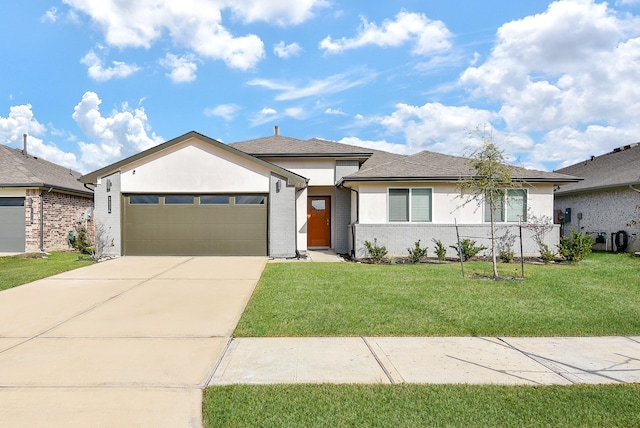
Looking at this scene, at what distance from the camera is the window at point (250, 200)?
13539 mm

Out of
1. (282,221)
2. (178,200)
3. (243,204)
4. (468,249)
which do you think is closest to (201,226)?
(178,200)

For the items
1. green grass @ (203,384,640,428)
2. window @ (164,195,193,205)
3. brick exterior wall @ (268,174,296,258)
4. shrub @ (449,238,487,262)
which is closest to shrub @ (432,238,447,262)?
shrub @ (449,238,487,262)

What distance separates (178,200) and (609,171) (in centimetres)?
2093

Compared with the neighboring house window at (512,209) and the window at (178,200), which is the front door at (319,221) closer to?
the window at (178,200)

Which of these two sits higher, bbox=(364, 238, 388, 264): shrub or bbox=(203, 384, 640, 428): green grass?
bbox=(364, 238, 388, 264): shrub

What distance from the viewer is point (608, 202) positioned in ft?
55.0

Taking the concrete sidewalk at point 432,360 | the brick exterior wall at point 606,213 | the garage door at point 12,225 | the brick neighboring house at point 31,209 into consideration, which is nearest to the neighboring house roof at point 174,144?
the brick neighboring house at point 31,209

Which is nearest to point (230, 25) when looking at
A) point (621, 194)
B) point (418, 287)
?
point (418, 287)

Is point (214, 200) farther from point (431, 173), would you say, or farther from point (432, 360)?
point (432, 360)

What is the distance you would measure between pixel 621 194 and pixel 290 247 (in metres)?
A: 15.1

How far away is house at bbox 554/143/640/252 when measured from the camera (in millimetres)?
15336

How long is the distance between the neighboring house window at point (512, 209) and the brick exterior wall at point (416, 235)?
34 centimetres

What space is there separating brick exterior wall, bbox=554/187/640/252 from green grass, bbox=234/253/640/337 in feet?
21.5

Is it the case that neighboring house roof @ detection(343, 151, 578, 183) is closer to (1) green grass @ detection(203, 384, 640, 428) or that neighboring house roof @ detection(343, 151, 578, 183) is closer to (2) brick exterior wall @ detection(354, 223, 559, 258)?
(2) brick exterior wall @ detection(354, 223, 559, 258)
